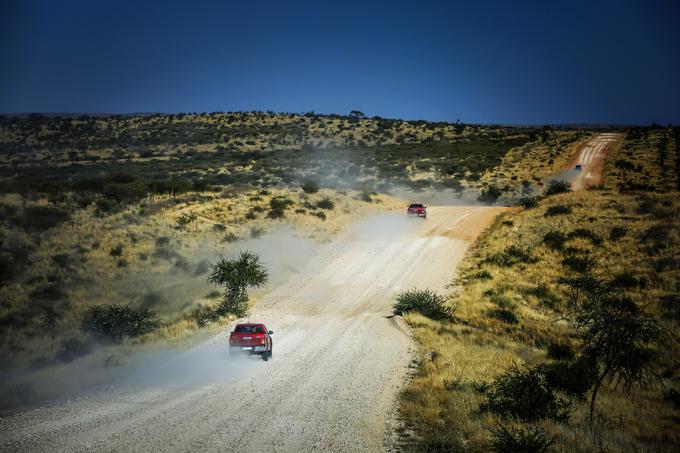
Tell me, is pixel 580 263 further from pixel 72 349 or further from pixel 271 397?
pixel 72 349

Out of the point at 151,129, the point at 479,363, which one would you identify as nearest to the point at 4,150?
the point at 151,129

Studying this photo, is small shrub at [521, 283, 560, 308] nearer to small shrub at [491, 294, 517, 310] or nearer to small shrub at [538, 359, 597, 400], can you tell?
small shrub at [491, 294, 517, 310]

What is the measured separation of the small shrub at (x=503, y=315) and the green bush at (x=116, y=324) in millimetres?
15170

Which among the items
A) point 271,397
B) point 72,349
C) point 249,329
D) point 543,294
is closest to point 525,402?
point 271,397

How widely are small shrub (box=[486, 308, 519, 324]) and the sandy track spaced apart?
490 cm

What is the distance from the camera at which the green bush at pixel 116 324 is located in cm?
1489

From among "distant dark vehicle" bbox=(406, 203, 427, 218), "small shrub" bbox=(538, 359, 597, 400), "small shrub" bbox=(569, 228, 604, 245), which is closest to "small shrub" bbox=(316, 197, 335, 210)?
"distant dark vehicle" bbox=(406, 203, 427, 218)

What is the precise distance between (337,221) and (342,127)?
73914mm

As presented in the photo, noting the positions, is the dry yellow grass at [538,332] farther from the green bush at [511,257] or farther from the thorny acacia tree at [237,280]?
the thorny acacia tree at [237,280]

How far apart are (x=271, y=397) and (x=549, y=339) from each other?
1173 centimetres

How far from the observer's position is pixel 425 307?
1891 cm

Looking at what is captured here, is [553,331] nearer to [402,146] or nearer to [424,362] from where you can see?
[424,362]

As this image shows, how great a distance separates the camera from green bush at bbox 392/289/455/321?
1839cm

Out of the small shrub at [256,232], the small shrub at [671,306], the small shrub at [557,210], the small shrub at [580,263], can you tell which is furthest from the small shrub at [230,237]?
the small shrub at [557,210]
